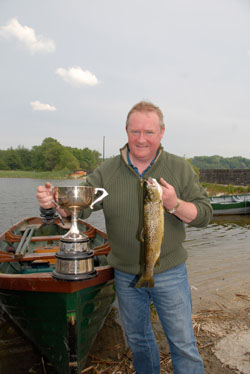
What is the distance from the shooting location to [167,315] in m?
3.02

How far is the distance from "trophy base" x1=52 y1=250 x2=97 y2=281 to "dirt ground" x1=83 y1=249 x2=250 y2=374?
7.88ft

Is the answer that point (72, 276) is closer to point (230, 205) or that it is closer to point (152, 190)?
point (152, 190)

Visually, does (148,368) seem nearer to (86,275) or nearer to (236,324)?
(86,275)

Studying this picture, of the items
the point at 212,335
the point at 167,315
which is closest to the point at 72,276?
the point at 167,315

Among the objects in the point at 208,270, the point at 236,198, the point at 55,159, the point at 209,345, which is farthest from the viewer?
the point at 55,159

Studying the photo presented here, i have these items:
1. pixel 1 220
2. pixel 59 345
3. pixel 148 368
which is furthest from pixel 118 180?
pixel 1 220

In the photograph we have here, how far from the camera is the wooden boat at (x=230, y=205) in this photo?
2135 cm

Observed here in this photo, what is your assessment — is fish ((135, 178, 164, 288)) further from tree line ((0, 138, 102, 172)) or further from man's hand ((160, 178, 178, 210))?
tree line ((0, 138, 102, 172))

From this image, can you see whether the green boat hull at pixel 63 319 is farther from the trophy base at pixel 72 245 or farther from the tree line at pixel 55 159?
the tree line at pixel 55 159

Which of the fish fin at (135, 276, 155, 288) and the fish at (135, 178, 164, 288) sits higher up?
the fish at (135, 178, 164, 288)

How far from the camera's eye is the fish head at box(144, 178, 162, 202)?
Answer: 2.35 m

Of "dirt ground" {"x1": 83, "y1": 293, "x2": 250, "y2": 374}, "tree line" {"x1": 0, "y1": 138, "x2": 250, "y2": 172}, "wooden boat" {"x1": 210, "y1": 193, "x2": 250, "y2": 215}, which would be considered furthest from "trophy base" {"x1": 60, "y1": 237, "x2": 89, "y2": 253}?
"tree line" {"x1": 0, "y1": 138, "x2": 250, "y2": 172}

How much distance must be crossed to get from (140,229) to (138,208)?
0.20 meters

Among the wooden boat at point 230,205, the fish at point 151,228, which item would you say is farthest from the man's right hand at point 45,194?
the wooden boat at point 230,205
